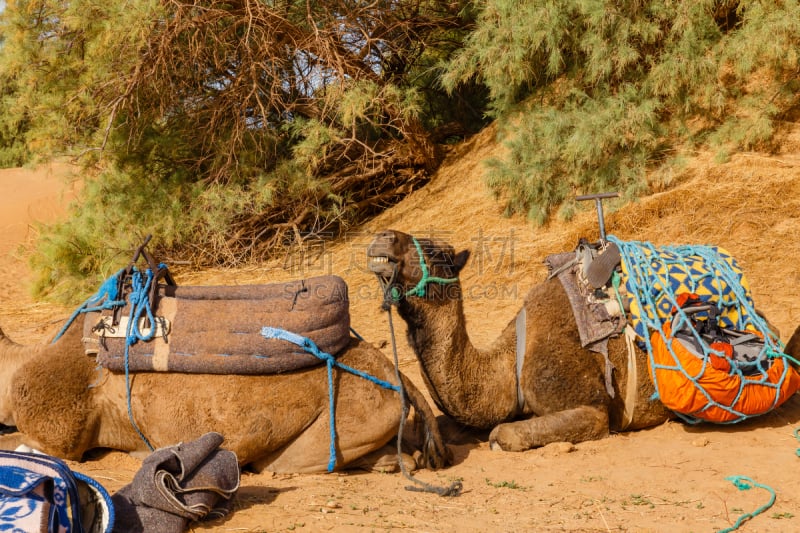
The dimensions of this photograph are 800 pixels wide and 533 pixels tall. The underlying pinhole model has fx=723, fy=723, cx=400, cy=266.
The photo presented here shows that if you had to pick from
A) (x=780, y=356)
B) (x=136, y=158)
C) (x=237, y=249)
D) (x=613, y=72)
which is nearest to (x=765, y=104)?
(x=613, y=72)

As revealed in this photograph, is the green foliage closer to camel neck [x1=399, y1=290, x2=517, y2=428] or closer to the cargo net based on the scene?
the cargo net

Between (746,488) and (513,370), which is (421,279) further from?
(746,488)

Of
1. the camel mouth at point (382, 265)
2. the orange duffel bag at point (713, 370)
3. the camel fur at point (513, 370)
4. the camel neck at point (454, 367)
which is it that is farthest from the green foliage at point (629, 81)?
the camel mouth at point (382, 265)

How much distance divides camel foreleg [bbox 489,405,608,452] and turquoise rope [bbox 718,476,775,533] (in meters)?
0.94

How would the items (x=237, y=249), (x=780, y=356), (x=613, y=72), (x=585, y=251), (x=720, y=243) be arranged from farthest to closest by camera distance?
(x=237, y=249)
(x=613, y=72)
(x=720, y=243)
(x=585, y=251)
(x=780, y=356)

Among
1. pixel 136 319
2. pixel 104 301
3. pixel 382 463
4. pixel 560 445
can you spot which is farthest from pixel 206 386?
pixel 560 445

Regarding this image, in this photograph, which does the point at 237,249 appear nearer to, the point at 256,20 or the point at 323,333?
the point at 256,20

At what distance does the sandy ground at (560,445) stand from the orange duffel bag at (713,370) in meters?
0.27

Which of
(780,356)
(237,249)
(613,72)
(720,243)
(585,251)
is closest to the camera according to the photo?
(780,356)

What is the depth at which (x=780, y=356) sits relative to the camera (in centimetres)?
464

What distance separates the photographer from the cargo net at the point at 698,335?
4402mm

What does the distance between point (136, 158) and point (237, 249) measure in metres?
2.13

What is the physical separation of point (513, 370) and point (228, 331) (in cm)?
196

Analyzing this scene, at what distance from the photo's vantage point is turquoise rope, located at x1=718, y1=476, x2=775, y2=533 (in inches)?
128
